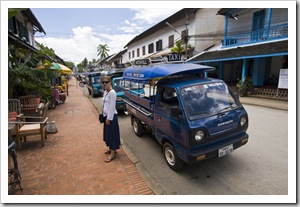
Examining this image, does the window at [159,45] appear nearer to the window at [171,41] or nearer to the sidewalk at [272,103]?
the window at [171,41]

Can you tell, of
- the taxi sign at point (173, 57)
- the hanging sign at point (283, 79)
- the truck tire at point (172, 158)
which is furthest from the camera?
the hanging sign at point (283, 79)

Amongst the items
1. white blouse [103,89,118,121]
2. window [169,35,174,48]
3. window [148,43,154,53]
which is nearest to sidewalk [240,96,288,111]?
white blouse [103,89,118,121]

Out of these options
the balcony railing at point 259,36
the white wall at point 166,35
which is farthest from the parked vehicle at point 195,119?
the white wall at point 166,35

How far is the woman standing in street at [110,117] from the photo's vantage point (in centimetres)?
375

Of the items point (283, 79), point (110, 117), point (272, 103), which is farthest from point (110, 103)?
point (283, 79)

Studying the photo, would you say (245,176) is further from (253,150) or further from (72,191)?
(72,191)

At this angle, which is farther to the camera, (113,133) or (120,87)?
(120,87)

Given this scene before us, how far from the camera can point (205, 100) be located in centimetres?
347

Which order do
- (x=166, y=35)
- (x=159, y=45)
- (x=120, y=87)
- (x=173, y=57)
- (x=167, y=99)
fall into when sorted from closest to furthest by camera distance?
1. (x=167, y=99)
2. (x=173, y=57)
3. (x=120, y=87)
4. (x=166, y=35)
5. (x=159, y=45)

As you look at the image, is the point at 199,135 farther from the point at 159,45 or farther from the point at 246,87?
the point at 159,45

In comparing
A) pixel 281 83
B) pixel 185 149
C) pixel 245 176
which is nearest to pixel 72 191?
pixel 185 149

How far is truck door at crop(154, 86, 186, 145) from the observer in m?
3.26

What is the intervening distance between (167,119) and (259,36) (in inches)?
515

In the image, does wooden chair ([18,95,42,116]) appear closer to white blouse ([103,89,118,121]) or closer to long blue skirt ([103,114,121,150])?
long blue skirt ([103,114,121,150])
